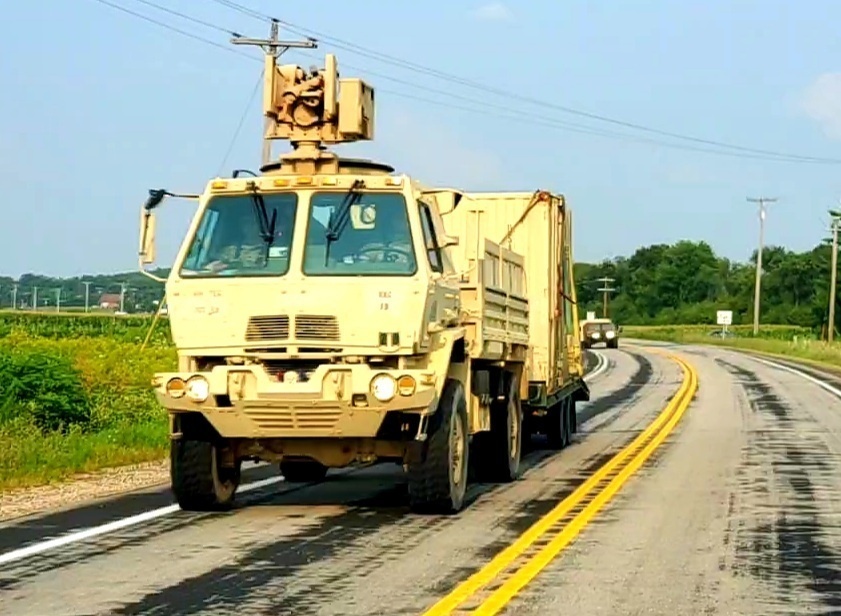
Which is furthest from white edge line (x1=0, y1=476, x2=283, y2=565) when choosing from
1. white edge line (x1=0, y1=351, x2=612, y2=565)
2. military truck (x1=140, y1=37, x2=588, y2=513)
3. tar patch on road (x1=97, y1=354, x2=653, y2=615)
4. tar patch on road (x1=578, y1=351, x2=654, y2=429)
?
tar patch on road (x1=578, y1=351, x2=654, y2=429)

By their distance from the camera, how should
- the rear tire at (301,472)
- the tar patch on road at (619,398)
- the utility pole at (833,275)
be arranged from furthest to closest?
the utility pole at (833,275)
the tar patch on road at (619,398)
the rear tire at (301,472)

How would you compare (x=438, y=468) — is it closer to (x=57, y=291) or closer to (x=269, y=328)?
(x=269, y=328)

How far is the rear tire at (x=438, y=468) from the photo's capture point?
40.4 feet

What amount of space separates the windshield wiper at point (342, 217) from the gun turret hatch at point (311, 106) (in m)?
1.13

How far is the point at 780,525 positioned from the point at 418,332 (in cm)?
340

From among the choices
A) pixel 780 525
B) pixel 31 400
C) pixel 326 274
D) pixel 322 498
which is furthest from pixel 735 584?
pixel 31 400

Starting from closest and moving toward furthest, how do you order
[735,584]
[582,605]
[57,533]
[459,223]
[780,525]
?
[582,605] < [735,584] < [57,533] < [780,525] < [459,223]

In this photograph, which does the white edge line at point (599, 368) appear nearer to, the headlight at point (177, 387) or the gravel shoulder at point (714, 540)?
the gravel shoulder at point (714, 540)

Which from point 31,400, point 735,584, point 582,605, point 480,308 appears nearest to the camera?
point 582,605

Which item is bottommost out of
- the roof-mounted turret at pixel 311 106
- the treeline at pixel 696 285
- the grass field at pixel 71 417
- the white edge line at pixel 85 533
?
the white edge line at pixel 85 533

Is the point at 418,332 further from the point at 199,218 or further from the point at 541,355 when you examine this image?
the point at 541,355

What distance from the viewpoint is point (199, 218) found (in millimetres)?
12695

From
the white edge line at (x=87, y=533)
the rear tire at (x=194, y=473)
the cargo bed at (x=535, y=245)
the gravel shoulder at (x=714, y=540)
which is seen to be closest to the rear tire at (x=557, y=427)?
the cargo bed at (x=535, y=245)

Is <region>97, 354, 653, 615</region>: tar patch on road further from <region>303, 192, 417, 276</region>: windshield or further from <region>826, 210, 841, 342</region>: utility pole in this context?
<region>826, 210, 841, 342</region>: utility pole
